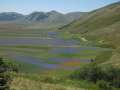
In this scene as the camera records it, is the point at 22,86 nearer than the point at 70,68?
Yes

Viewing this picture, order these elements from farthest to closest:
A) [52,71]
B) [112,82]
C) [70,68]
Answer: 1. [70,68]
2. [52,71]
3. [112,82]

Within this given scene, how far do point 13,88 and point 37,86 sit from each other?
2502 mm

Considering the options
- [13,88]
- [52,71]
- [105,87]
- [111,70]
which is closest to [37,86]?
[13,88]

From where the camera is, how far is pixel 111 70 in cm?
4006

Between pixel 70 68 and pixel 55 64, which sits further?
pixel 55 64

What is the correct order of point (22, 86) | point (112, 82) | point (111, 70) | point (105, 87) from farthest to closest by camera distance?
point (111, 70)
point (112, 82)
point (105, 87)
point (22, 86)

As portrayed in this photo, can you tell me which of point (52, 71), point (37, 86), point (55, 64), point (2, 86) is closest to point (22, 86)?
point (37, 86)

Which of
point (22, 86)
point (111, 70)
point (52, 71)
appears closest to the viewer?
point (22, 86)

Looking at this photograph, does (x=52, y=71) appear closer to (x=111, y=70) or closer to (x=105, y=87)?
(x=111, y=70)

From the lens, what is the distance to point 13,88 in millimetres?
19344

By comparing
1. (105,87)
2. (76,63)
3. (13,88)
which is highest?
(13,88)

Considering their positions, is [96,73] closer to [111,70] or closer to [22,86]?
[111,70]

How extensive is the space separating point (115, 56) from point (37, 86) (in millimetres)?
48687

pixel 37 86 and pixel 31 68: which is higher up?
pixel 37 86
